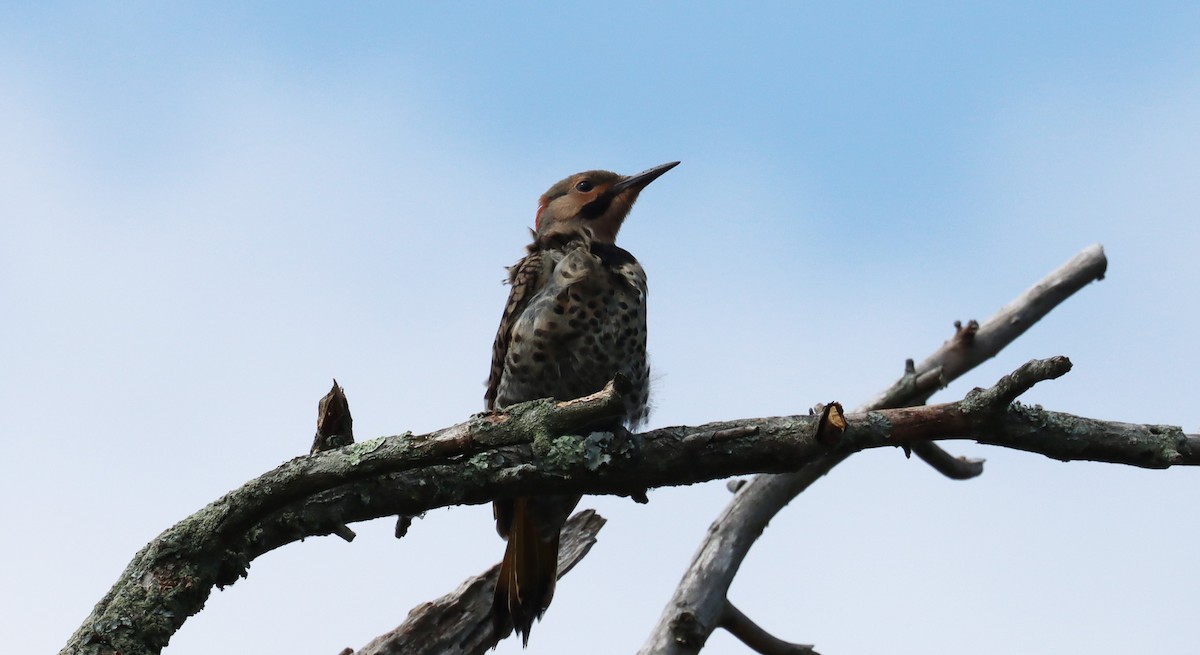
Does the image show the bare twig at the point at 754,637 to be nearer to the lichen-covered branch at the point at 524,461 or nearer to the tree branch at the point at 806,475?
the tree branch at the point at 806,475

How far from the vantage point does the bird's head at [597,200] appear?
19.0 feet

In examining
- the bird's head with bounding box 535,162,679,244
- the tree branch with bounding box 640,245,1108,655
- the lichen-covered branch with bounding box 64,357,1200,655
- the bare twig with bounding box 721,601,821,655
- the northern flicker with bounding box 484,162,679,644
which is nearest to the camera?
the lichen-covered branch with bounding box 64,357,1200,655

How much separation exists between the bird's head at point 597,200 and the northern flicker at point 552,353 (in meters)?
0.60

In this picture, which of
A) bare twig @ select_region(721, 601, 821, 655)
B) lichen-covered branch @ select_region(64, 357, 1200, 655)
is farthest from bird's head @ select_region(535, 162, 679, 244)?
lichen-covered branch @ select_region(64, 357, 1200, 655)

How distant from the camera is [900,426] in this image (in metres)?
3.69

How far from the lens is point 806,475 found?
6.15 m

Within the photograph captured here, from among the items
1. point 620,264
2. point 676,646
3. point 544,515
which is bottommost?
point 676,646

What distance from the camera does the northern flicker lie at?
4750mm

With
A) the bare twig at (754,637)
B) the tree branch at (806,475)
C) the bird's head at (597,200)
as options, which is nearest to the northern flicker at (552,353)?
the bird's head at (597,200)

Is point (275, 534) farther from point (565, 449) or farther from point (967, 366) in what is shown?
point (967, 366)

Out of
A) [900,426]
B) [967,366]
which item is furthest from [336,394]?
[967,366]

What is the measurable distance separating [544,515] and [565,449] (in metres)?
1.37

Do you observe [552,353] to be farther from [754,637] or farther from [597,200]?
[754,637]

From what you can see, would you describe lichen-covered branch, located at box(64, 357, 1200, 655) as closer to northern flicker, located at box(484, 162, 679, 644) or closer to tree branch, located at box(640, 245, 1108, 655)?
tree branch, located at box(640, 245, 1108, 655)
